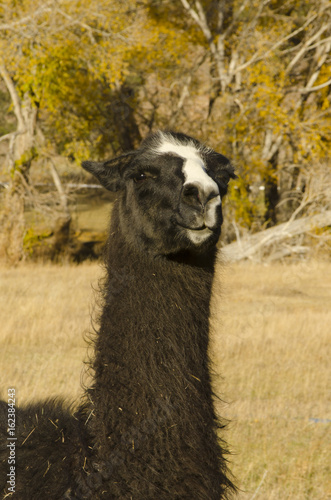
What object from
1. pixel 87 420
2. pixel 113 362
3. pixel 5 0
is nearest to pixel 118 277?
pixel 113 362

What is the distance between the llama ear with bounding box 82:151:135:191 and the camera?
297cm

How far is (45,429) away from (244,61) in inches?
597

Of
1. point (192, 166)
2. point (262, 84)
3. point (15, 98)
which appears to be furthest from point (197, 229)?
point (262, 84)

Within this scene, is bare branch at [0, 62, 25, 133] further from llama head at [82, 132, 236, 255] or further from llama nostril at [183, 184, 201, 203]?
llama nostril at [183, 184, 201, 203]

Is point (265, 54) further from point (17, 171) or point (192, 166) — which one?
point (192, 166)

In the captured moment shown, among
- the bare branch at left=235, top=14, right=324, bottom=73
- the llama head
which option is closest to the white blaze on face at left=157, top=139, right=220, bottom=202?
the llama head

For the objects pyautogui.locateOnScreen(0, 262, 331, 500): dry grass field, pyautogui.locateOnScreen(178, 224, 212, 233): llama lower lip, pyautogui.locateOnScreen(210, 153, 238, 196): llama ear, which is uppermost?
pyautogui.locateOnScreen(210, 153, 238, 196): llama ear

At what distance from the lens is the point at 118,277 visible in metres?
2.76

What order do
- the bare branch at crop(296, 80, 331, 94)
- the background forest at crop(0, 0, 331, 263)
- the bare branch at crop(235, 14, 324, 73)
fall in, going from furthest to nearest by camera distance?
the bare branch at crop(296, 80, 331, 94), the bare branch at crop(235, 14, 324, 73), the background forest at crop(0, 0, 331, 263)

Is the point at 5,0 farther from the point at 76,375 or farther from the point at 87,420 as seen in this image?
the point at 87,420

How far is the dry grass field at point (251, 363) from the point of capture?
4.09m

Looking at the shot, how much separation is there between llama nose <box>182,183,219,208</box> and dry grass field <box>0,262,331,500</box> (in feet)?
2.28

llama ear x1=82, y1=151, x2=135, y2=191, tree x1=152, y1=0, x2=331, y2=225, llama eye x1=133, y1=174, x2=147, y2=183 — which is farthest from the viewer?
tree x1=152, y1=0, x2=331, y2=225

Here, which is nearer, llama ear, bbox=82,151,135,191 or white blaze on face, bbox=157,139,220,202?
white blaze on face, bbox=157,139,220,202
